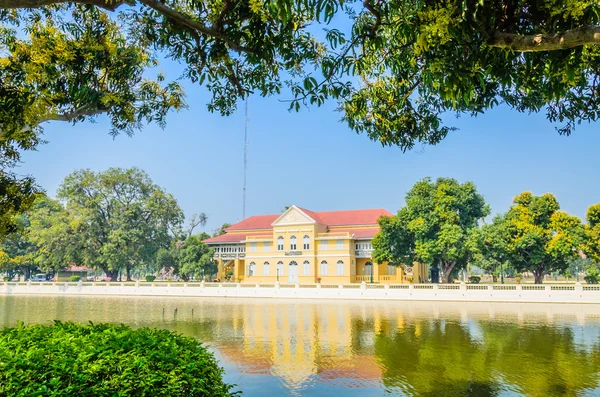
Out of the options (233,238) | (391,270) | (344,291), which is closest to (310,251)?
(391,270)

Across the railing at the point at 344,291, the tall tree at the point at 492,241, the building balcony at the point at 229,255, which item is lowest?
the railing at the point at 344,291

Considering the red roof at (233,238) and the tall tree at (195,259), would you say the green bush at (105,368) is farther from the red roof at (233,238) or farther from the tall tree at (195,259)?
the red roof at (233,238)

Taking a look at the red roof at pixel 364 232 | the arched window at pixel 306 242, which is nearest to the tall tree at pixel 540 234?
the red roof at pixel 364 232

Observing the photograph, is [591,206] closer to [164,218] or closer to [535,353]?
[535,353]

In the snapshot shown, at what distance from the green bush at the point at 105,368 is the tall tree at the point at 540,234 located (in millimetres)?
36865

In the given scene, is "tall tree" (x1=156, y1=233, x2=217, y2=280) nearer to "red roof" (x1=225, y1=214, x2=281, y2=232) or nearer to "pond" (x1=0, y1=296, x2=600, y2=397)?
"red roof" (x1=225, y1=214, x2=281, y2=232)

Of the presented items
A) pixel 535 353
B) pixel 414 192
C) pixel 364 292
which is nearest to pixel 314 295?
pixel 364 292

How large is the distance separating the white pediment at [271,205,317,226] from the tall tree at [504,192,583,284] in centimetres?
1992

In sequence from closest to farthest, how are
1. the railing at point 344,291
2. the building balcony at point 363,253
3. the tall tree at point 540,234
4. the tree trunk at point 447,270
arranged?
the railing at point 344,291 < the tall tree at point 540,234 < the tree trunk at point 447,270 < the building balcony at point 363,253

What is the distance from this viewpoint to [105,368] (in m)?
4.28

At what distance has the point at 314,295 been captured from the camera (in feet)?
125

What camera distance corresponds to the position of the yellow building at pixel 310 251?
4675 centimetres

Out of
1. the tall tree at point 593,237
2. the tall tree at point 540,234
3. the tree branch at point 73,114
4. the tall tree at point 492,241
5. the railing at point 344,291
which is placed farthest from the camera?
the tall tree at point 492,241

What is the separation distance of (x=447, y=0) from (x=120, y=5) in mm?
3694
